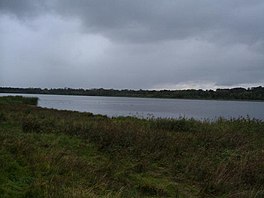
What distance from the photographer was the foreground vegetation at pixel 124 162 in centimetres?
788

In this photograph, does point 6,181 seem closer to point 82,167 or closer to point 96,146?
point 82,167

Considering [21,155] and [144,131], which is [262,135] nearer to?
[144,131]

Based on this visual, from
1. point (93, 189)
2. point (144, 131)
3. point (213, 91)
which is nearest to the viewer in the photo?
point (93, 189)

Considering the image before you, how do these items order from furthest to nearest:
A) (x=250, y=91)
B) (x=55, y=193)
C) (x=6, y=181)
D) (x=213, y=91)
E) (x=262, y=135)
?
(x=213, y=91) → (x=250, y=91) → (x=262, y=135) → (x=6, y=181) → (x=55, y=193)

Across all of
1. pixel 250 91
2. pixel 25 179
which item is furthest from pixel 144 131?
pixel 250 91

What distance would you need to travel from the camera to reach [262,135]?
1708cm

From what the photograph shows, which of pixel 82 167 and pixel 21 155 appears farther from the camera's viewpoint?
pixel 82 167

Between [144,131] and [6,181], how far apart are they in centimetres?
833

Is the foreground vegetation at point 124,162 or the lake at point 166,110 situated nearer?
the foreground vegetation at point 124,162

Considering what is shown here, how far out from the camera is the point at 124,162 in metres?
11.3

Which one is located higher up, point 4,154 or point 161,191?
point 4,154

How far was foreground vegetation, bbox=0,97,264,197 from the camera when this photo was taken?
25.8 feet

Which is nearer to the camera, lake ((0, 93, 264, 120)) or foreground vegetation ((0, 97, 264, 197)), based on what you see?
foreground vegetation ((0, 97, 264, 197))

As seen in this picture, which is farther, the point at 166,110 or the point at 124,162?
the point at 166,110
